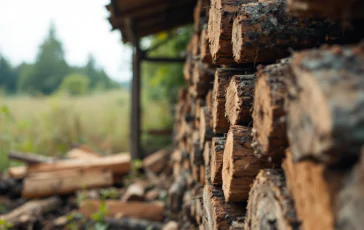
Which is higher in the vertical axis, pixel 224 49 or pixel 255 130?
pixel 224 49

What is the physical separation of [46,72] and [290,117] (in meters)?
30.9

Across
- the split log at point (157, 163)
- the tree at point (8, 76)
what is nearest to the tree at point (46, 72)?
the tree at point (8, 76)

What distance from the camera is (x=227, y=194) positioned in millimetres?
1538

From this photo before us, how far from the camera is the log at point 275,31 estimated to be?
51.6 inches

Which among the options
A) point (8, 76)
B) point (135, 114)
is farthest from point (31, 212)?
point (8, 76)

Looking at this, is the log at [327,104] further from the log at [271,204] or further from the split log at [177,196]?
the split log at [177,196]

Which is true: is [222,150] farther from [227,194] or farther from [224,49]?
[224,49]

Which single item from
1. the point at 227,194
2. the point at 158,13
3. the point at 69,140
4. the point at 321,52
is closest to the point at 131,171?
the point at 158,13

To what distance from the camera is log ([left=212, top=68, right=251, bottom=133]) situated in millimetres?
1841

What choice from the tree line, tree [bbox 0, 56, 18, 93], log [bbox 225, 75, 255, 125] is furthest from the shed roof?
tree [bbox 0, 56, 18, 93]

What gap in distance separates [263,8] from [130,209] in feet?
9.56

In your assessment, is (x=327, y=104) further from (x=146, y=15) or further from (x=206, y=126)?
(x=146, y=15)

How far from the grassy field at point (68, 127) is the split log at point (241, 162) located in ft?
18.8

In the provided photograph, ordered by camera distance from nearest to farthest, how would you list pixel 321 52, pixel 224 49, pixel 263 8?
pixel 321 52 → pixel 263 8 → pixel 224 49
